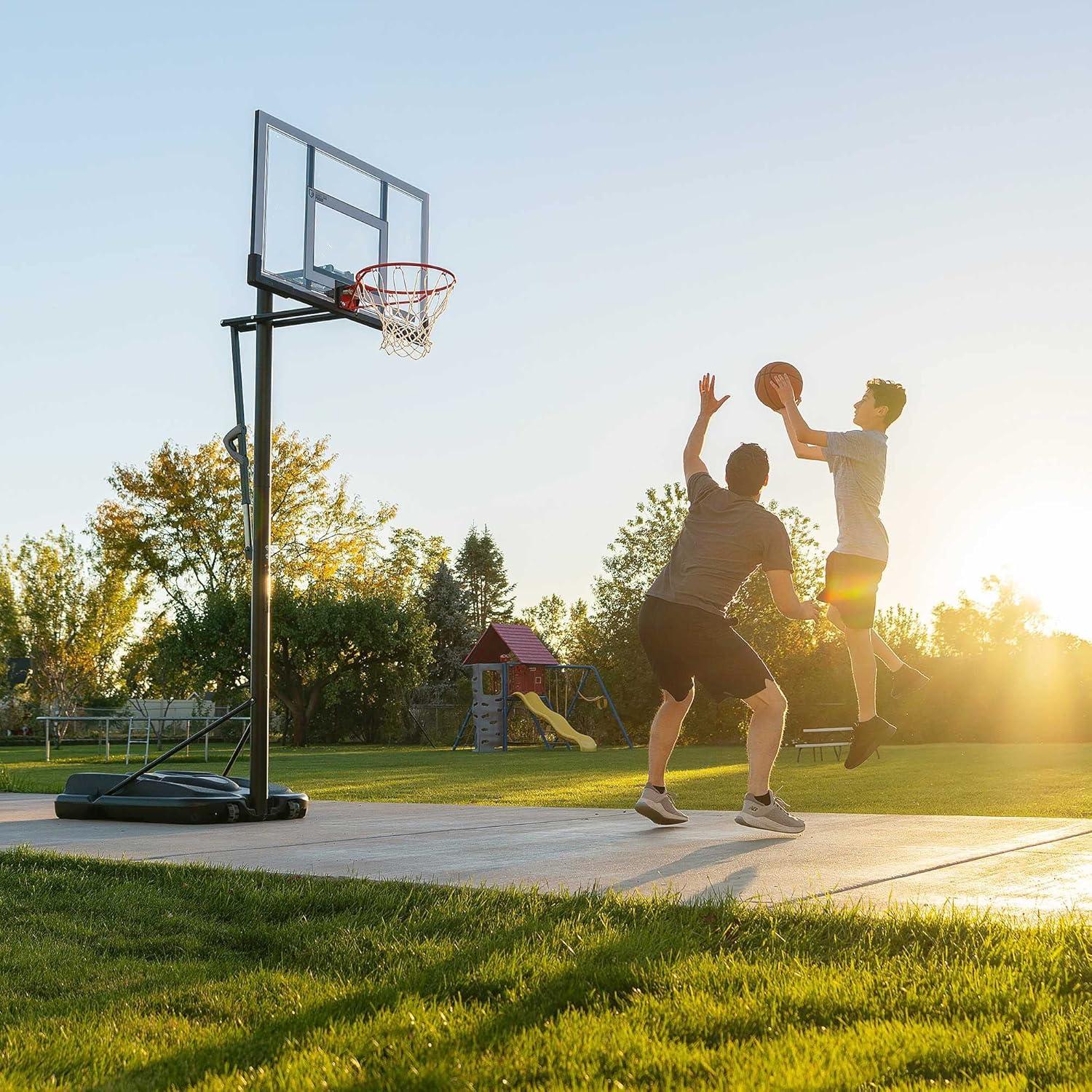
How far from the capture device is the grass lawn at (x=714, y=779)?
9891 millimetres

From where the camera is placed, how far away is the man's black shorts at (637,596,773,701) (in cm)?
600

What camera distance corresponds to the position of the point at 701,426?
6.47 meters

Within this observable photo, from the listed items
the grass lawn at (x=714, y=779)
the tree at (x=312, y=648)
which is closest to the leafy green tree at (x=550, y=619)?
the tree at (x=312, y=648)

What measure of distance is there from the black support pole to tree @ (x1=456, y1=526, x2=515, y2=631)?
56100 millimetres

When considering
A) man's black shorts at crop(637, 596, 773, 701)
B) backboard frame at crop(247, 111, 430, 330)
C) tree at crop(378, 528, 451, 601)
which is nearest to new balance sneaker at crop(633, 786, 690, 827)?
man's black shorts at crop(637, 596, 773, 701)

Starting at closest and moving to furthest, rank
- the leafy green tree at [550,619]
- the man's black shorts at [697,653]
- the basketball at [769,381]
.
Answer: the man's black shorts at [697,653] < the basketball at [769,381] < the leafy green tree at [550,619]

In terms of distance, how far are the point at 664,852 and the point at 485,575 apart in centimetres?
5965

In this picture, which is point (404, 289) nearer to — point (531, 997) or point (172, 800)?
point (172, 800)

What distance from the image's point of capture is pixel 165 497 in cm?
4166

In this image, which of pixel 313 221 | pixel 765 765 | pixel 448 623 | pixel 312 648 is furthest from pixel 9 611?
pixel 765 765

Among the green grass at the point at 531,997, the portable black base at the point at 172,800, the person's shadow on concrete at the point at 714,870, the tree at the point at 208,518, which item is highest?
the tree at the point at 208,518

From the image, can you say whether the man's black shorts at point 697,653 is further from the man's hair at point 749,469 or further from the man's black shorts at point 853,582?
the man's hair at point 749,469

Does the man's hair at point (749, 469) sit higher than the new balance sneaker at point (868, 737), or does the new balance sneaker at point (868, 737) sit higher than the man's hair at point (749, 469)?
the man's hair at point (749, 469)

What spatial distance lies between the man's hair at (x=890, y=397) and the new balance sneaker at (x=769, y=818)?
2.17 m
